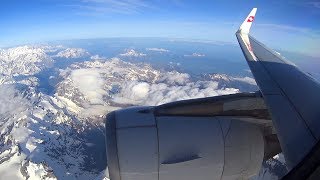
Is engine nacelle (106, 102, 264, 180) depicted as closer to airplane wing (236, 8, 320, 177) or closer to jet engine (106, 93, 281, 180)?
jet engine (106, 93, 281, 180)

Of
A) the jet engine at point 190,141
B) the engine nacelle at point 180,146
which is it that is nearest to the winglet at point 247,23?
the jet engine at point 190,141

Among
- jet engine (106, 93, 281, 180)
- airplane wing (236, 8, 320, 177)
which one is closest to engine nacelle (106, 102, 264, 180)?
jet engine (106, 93, 281, 180)

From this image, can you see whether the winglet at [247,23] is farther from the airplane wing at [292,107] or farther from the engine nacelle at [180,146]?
the engine nacelle at [180,146]

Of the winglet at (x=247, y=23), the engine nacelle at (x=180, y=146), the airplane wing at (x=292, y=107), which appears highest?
the winglet at (x=247, y=23)

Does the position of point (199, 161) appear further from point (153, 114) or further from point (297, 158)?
point (297, 158)

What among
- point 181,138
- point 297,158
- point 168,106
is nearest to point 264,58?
point 168,106

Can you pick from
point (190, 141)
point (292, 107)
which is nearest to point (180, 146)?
point (190, 141)
